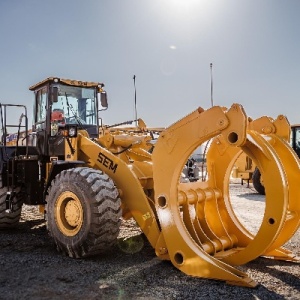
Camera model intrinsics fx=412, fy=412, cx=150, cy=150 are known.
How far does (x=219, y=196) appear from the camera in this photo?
5.54 meters

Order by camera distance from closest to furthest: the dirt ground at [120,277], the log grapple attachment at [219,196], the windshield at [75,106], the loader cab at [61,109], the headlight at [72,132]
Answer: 1. the dirt ground at [120,277]
2. the log grapple attachment at [219,196]
3. the headlight at [72,132]
4. the loader cab at [61,109]
5. the windshield at [75,106]

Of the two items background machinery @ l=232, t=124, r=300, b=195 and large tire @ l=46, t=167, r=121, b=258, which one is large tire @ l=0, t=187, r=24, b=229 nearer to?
large tire @ l=46, t=167, r=121, b=258

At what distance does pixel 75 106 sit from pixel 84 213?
305 cm

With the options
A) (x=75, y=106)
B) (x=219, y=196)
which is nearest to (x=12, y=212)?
(x=75, y=106)

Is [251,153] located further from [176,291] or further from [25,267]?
[25,267]

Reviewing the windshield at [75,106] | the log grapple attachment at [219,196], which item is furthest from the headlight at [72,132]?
the log grapple attachment at [219,196]

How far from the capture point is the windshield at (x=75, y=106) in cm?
744

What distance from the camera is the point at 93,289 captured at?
4195 mm

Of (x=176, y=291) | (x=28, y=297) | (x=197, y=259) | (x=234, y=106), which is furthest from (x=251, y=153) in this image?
(x=28, y=297)

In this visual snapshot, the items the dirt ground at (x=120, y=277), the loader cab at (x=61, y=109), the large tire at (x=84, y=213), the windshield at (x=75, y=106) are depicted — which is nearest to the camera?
the dirt ground at (x=120, y=277)

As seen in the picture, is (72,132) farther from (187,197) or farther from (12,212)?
(187,197)

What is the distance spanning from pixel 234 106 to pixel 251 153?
561 mm

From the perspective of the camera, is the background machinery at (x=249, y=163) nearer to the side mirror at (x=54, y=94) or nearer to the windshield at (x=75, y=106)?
the windshield at (x=75, y=106)

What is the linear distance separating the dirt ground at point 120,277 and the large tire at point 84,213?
0.23m
